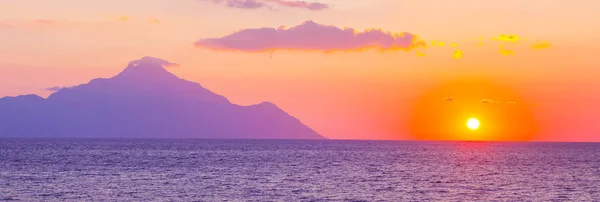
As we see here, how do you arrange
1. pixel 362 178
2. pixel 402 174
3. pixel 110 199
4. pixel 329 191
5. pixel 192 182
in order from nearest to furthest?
1. pixel 110 199
2. pixel 329 191
3. pixel 192 182
4. pixel 362 178
5. pixel 402 174

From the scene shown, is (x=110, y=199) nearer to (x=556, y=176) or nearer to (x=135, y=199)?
(x=135, y=199)

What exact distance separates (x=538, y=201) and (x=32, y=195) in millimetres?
46907

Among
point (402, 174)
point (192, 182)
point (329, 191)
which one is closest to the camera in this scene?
point (329, 191)

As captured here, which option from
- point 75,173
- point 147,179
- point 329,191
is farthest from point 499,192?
point 75,173

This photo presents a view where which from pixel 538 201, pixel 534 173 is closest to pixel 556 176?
pixel 534 173

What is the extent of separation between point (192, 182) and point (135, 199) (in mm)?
20284

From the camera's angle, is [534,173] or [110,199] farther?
[534,173]

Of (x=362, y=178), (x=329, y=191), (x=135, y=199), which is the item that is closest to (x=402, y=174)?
(x=362, y=178)

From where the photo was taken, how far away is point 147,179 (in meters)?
98.8

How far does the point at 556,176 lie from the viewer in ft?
367

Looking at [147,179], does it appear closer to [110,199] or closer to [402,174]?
[110,199]

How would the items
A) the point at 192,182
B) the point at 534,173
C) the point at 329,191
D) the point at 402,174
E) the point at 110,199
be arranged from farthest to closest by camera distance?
the point at 534,173 → the point at 402,174 → the point at 192,182 → the point at 329,191 → the point at 110,199

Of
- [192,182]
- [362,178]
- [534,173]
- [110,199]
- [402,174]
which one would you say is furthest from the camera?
[534,173]

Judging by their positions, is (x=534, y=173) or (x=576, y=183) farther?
(x=534, y=173)
